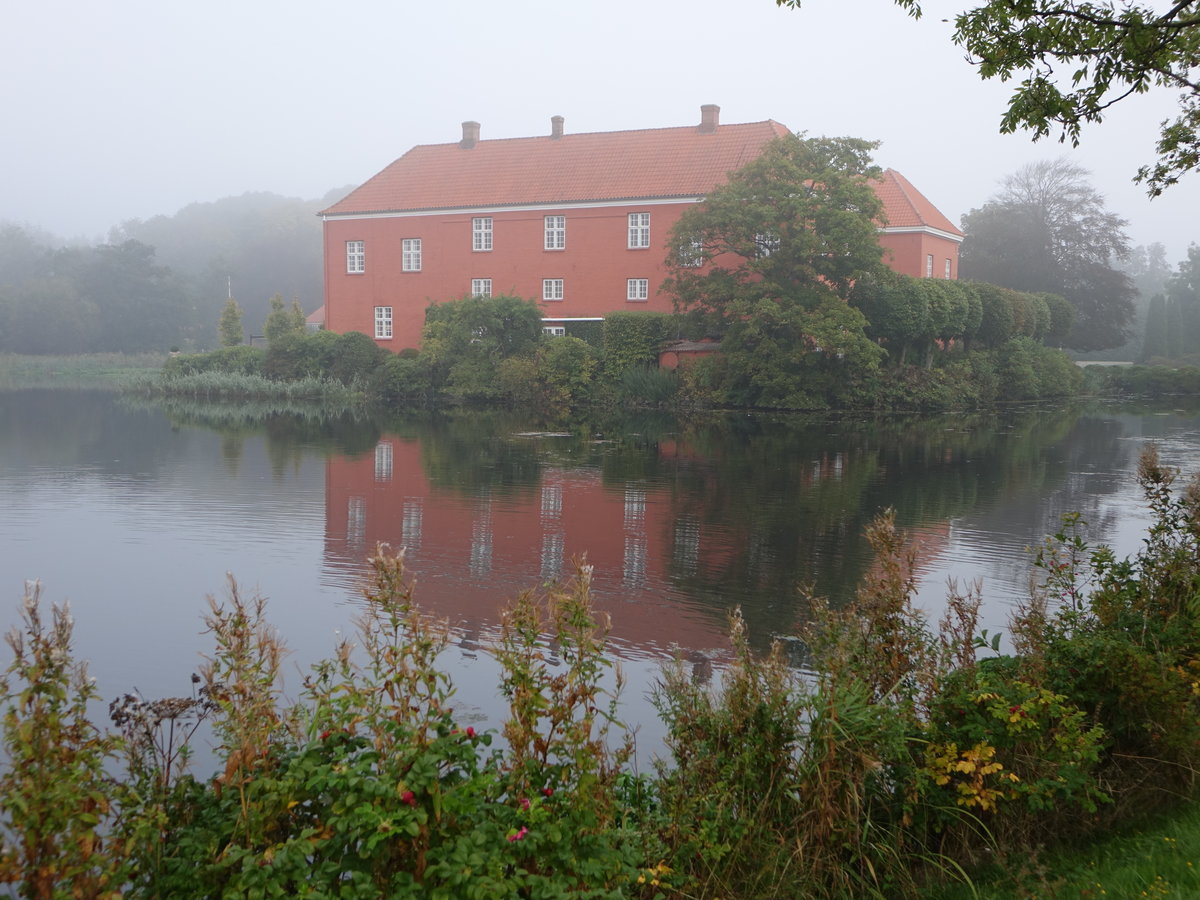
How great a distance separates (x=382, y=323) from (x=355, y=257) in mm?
3438

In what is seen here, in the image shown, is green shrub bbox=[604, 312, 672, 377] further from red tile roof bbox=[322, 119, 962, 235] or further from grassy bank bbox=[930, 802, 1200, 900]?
grassy bank bbox=[930, 802, 1200, 900]

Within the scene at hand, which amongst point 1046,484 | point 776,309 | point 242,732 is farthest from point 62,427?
point 242,732

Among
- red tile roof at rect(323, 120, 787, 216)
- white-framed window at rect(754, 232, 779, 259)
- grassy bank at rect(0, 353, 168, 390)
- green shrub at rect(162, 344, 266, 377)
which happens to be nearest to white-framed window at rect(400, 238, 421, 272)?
red tile roof at rect(323, 120, 787, 216)

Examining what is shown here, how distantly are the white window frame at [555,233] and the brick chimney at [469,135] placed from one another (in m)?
7.50

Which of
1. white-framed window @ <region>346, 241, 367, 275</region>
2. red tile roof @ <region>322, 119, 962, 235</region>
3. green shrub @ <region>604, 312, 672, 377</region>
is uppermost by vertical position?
red tile roof @ <region>322, 119, 962, 235</region>

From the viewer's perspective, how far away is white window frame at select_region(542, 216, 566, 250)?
45469 millimetres

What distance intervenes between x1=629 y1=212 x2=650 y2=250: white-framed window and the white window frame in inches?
123

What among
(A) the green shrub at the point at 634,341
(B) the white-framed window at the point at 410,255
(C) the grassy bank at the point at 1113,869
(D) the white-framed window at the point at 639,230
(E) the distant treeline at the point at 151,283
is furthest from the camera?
(E) the distant treeline at the point at 151,283

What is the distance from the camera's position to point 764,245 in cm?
3594

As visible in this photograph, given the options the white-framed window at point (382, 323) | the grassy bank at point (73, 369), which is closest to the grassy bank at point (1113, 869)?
the white-framed window at point (382, 323)

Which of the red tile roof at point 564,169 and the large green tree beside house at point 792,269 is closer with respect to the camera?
the large green tree beside house at point 792,269

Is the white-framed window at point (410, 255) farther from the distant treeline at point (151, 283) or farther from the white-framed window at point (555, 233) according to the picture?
the distant treeline at point (151, 283)

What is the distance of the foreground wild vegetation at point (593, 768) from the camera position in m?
3.13

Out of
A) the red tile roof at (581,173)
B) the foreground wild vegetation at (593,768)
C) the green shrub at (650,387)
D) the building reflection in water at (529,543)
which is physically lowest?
the building reflection in water at (529,543)
